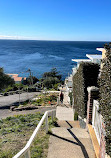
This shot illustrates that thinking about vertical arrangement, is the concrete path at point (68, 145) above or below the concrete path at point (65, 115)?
above

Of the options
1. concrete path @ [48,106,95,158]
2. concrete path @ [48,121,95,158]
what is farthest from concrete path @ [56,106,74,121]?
concrete path @ [48,121,95,158]

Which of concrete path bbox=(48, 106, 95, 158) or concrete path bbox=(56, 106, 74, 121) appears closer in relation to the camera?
concrete path bbox=(48, 106, 95, 158)

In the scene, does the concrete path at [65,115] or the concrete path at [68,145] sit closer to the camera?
the concrete path at [68,145]

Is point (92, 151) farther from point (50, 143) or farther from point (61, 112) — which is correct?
point (61, 112)

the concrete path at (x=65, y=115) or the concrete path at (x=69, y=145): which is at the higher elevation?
the concrete path at (x=69, y=145)

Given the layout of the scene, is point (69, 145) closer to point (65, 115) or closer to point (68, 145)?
point (68, 145)

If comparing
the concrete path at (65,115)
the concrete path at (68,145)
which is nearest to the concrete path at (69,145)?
the concrete path at (68,145)

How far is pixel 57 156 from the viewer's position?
13.4 feet

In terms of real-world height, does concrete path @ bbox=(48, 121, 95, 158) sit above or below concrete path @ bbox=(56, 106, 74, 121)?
above

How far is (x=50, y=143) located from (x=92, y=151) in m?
1.19

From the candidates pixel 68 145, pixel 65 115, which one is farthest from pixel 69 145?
pixel 65 115

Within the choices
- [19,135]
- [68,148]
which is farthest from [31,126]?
[68,148]

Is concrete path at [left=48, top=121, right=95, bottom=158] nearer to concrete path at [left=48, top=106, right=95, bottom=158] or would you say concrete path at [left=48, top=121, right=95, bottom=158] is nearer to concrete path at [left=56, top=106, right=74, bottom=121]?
concrete path at [left=48, top=106, right=95, bottom=158]

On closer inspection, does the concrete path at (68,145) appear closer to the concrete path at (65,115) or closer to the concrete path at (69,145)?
the concrete path at (69,145)
